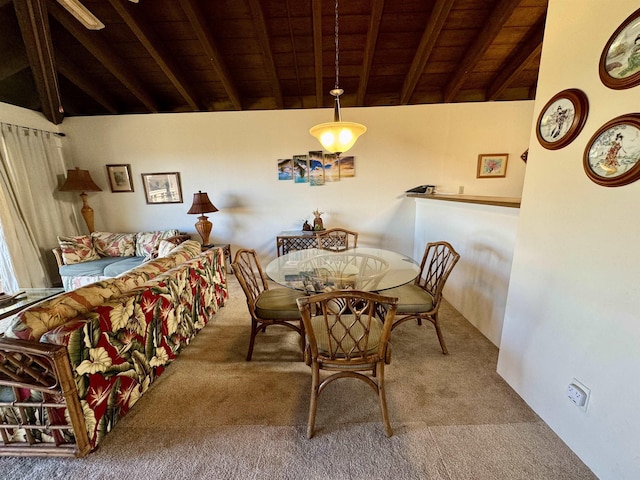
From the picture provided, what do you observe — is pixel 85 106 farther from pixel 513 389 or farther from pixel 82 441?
pixel 513 389

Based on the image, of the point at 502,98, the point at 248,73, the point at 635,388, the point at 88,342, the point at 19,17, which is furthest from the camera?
the point at 502,98

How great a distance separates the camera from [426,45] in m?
2.87

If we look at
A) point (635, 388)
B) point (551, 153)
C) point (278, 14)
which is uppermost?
point (278, 14)

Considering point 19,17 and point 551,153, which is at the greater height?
point 19,17

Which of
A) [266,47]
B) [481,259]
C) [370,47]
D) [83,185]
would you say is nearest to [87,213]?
[83,185]

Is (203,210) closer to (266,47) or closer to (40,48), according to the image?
(266,47)

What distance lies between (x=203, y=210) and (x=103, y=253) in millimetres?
1633

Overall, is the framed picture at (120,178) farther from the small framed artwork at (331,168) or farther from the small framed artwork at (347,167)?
the small framed artwork at (347,167)

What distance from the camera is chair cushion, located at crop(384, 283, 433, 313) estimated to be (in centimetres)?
193

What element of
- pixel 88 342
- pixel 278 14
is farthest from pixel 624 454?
pixel 278 14

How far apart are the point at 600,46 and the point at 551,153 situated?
17.8 inches

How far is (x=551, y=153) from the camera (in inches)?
53.2

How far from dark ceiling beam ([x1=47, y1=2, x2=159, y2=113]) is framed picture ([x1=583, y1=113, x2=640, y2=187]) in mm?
4340

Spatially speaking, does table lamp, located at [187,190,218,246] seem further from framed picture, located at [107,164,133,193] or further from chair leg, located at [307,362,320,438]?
chair leg, located at [307,362,320,438]
